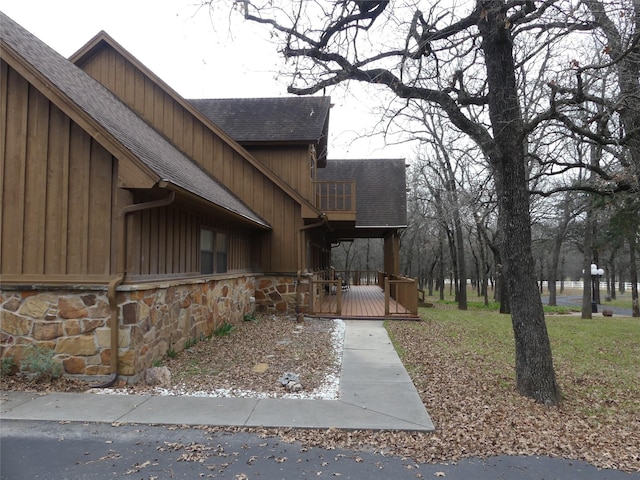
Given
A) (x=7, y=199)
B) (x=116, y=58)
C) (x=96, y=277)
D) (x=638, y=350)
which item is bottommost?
(x=638, y=350)

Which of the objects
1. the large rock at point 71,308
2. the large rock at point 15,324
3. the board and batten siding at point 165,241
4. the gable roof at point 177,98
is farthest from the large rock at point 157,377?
the gable roof at point 177,98

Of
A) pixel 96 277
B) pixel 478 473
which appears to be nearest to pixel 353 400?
pixel 478 473

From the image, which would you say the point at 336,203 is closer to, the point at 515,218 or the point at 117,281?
the point at 515,218

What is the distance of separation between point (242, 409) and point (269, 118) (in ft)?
Answer: 38.5

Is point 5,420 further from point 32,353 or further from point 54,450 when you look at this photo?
point 32,353

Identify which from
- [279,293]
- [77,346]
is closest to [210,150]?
[279,293]

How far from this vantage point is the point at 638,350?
393 inches

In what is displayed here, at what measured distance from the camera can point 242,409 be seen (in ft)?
16.6

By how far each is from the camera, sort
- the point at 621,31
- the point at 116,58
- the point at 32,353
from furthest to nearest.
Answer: the point at 116,58 → the point at 621,31 → the point at 32,353

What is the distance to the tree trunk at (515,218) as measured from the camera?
5648mm

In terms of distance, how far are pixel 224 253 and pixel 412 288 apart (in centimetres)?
596

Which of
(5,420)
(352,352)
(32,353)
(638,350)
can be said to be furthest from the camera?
(638,350)

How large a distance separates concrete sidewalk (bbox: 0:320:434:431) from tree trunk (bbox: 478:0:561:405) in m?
1.60

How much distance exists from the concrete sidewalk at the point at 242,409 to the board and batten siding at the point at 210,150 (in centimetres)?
735
